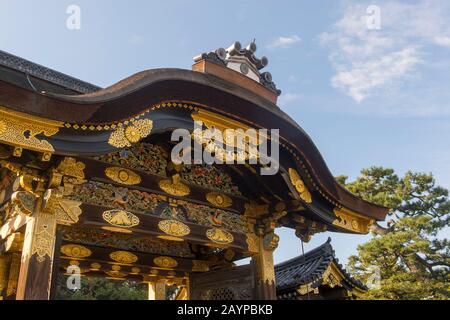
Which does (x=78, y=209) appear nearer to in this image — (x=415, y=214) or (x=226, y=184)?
(x=226, y=184)

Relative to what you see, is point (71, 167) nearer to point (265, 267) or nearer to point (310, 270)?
point (265, 267)

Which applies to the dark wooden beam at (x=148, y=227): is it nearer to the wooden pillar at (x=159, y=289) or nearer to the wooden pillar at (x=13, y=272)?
the wooden pillar at (x=13, y=272)

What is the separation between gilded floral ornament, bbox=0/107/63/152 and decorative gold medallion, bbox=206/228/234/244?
9.67ft

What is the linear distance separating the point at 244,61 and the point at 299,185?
2.05m

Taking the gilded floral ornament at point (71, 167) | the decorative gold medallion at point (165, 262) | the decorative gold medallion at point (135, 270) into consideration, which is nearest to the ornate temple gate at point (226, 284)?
the decorative gold medallion at point (165, 262)

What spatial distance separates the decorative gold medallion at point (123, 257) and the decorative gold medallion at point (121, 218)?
1.93 metres

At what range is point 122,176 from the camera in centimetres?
584

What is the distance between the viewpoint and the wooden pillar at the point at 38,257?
4570 millimetres

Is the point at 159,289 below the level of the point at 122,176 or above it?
below

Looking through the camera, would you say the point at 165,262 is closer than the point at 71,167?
No

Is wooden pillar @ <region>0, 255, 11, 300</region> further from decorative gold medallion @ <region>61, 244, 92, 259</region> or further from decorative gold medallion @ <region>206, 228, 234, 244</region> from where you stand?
decorative gold medallion @ <region>206, 228, 234, 244</region>

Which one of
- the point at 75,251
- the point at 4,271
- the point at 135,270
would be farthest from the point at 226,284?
the point at 4,271
